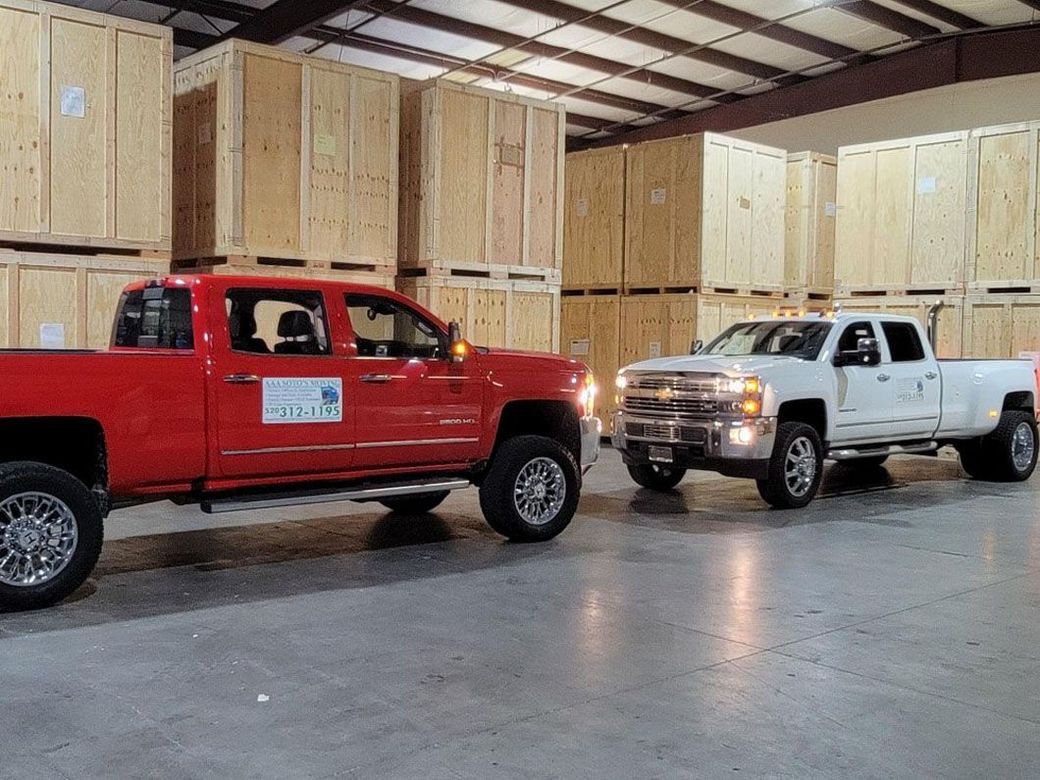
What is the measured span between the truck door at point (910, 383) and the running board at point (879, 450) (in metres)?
0.13

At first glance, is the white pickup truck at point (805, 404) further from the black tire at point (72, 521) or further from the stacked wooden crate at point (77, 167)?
the black tire at point (72, 521)

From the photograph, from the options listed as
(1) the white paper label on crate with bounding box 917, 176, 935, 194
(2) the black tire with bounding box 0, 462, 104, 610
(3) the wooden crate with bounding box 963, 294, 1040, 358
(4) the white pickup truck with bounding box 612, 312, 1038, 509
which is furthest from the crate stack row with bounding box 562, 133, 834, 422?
(2) the black tire with bounding box 0, 462, 104, 610

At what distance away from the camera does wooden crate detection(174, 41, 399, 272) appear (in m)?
11.2

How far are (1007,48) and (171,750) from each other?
73.2 ft

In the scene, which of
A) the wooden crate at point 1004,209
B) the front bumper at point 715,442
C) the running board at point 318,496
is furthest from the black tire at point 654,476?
the wooden crate at point 1004,209

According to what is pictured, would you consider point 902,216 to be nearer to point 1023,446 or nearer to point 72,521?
point 1023,446

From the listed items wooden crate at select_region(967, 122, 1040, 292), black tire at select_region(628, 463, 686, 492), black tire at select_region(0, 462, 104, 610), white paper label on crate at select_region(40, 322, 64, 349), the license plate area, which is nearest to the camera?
black tire at select_region(0, 462, 104, 610)

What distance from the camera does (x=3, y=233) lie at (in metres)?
9.92

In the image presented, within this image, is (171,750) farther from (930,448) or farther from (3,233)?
(930,448)

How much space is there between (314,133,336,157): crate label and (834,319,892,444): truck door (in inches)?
229

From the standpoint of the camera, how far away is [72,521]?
676 centimetres

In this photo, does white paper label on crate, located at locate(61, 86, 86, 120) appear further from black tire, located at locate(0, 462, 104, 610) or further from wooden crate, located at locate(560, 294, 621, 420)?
wooden crate, located at locate(560, 294, 621, 420)

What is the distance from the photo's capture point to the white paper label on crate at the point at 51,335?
33.3 feet

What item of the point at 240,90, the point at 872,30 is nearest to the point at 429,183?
the point at 240,90
